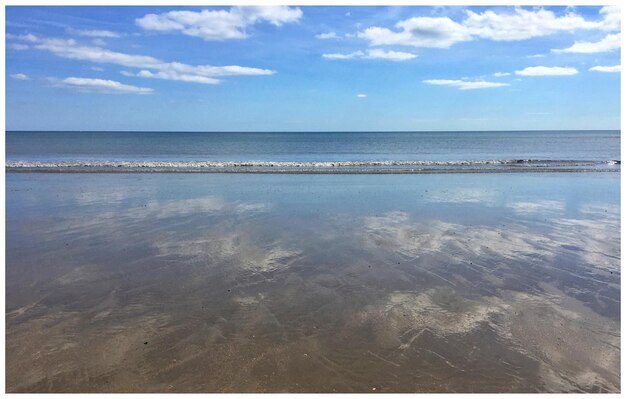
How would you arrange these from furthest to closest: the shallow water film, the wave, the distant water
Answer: the distant water
the wave
the shallow water film

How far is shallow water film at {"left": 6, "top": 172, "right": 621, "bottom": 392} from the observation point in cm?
554

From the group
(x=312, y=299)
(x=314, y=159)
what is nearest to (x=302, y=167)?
(x=314, y=159)

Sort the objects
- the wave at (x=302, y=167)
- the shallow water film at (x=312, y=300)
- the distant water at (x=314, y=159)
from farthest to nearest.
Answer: the distant water at (x=314, y=159)
the wave at (x=302, y=167)
the shallow water film at (x=312, y=300)

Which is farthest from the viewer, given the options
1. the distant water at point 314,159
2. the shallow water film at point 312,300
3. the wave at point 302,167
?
the distant water at point 314,159

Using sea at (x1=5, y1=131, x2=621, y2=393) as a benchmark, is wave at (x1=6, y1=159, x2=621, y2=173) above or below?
above

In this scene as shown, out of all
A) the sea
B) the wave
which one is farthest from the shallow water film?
the wave

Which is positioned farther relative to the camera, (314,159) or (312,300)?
(314,159)

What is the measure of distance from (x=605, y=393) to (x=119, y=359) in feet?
21.2

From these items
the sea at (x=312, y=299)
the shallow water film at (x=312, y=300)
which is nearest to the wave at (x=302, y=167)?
the sea at (x=312, y=299)

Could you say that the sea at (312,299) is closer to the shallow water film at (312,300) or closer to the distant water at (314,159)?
the shallow water film at (312,300)

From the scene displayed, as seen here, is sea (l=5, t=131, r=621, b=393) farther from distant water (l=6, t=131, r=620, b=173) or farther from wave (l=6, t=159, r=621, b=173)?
distant water (l=6, t=131, r=620, b=173)

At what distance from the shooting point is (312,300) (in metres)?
7.59

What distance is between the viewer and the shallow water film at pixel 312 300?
554 centimetres

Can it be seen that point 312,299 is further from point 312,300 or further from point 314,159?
point 314,159
